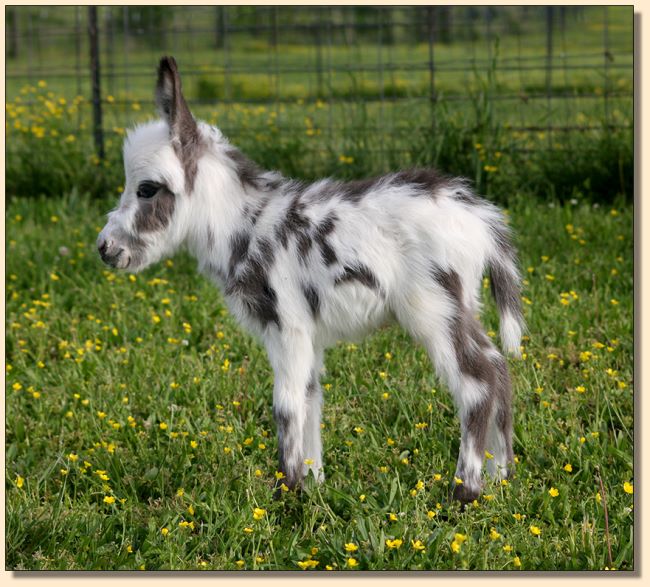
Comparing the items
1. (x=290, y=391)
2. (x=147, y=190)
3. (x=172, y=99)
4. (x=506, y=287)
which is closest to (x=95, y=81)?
(x=147, y=190)

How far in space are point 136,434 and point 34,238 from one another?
3409 mm

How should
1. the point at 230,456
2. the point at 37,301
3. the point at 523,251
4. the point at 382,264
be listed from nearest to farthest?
the point at 382,264 → the point at 230,456 → the point at 37,301 → the point at 523,251

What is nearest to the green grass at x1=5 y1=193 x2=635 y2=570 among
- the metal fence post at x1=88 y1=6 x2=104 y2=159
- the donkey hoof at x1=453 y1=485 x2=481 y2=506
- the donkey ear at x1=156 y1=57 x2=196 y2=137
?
the donkey hoof at x1=453 y1=485 x2=481 y2=506

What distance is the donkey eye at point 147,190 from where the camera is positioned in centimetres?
413

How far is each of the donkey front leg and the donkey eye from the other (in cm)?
87

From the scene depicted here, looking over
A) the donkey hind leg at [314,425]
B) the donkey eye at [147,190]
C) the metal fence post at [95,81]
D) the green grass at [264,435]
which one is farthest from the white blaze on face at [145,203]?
the metal fence post at [95,81]

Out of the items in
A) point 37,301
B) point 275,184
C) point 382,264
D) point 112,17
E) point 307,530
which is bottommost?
point 307,530

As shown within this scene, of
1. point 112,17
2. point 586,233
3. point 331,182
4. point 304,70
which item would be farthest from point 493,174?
point 112,17

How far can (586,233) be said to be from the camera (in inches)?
283

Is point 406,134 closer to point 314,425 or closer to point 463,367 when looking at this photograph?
point 314,425

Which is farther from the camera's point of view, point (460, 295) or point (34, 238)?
point (34, 238)

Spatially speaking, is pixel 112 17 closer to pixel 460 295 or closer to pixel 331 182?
pixel 331 182

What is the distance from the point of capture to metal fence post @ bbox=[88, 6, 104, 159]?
9117 mm

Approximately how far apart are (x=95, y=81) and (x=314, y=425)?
19.8 ft
